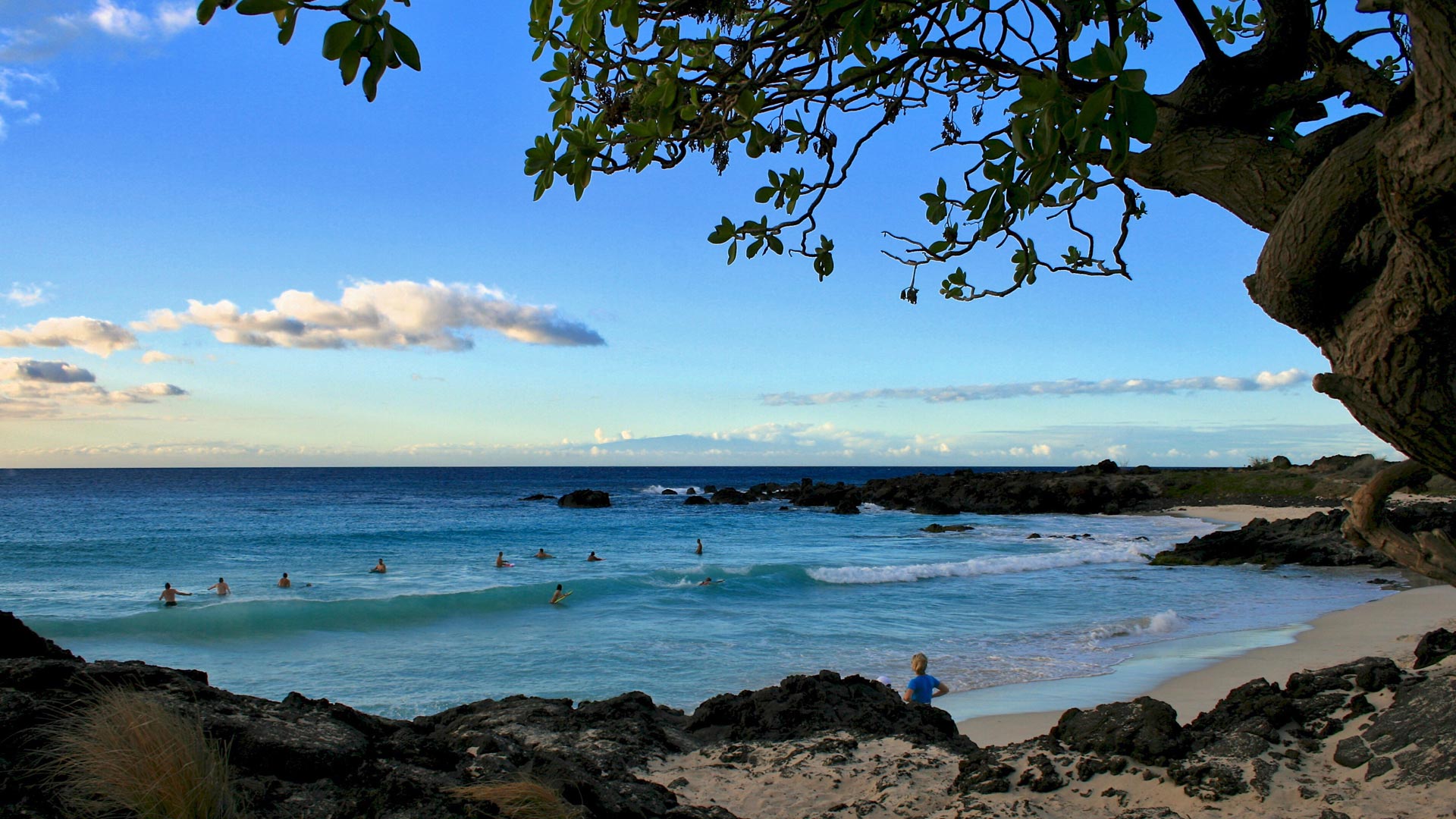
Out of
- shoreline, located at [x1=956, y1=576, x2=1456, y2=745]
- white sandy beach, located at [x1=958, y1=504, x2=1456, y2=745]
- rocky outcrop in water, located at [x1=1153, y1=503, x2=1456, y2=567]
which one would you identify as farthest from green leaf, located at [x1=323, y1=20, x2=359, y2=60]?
rocky outcrop in water, located at [x1=1153, y1=503, x2=1456, y2=567]

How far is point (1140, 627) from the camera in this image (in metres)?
14.9

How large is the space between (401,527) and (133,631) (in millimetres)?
27626

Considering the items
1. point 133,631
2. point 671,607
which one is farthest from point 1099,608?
point 133,631

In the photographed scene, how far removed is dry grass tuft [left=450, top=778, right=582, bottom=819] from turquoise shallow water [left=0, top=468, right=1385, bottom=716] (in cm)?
695

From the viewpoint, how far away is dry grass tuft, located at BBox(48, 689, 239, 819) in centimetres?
344

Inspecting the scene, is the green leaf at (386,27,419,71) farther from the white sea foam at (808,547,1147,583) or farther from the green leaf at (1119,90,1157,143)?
the white sea foam at (808,547,1147,583)

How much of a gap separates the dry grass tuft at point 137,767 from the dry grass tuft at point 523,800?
102cm

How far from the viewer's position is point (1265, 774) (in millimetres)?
5141

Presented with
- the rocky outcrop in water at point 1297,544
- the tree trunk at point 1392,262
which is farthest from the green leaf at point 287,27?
the rocky outcrop in water at point 1297,544

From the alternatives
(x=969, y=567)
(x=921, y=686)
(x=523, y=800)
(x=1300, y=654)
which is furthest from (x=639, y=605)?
(x=523, y=800)

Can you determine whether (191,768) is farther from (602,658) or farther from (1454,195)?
(602,658)

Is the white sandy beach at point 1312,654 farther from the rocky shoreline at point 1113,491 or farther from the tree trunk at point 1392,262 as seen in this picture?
the rocky shoreline at point 1113,491

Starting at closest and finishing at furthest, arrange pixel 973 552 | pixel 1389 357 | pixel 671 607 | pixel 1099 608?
pixel 1389 357 → pixel 1099 608 → pixel 671 607 → pixel 973 552

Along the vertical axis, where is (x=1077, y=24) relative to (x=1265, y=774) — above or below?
above
